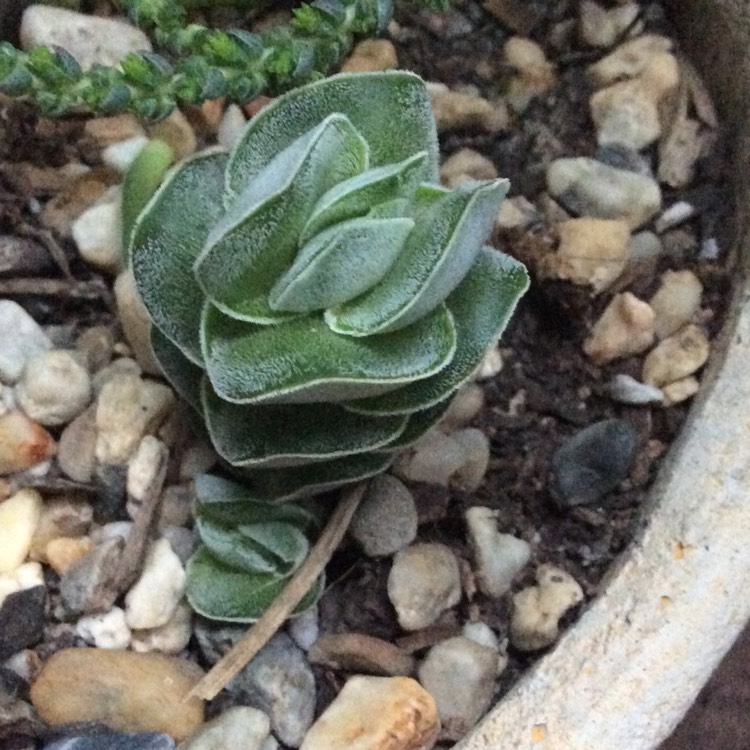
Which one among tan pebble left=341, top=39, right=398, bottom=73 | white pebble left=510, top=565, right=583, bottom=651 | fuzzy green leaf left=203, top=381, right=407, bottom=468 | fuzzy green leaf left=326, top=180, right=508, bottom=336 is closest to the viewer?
fuzzy green leaf left=326, top=180, right=508, bottom=336

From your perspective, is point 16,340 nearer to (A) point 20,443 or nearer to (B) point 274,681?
(A) point 20,443

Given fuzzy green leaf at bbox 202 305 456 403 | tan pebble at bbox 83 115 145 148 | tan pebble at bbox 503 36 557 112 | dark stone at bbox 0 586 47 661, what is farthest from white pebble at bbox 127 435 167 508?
tan pebble at bbox 503 36 557 112

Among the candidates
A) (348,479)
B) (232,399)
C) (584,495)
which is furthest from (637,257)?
(232,399)

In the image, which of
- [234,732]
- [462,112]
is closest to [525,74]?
[462,112]

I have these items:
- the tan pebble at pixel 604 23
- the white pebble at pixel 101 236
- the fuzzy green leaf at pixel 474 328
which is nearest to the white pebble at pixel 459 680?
the fuzzy green leaf at pixel 474 328

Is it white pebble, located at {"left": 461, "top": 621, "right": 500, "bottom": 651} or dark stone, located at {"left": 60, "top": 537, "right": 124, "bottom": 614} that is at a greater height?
white pebble, located at {"left": 461, "top": 621, "right": 500, "bottom": 651}

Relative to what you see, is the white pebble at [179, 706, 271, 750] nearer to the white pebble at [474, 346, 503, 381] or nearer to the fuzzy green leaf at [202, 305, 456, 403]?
the fuzzy green leaf at [202, 305, 456, 403]
